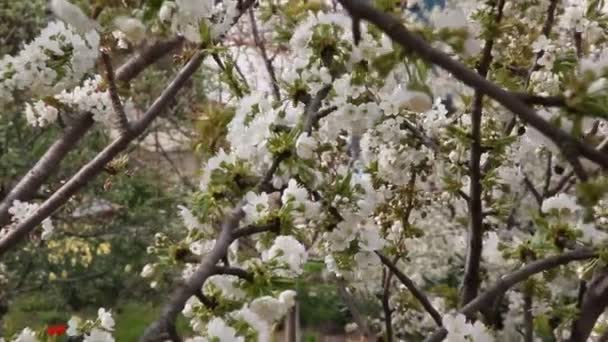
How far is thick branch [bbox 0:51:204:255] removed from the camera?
144 cm

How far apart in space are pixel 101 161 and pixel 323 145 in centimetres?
41

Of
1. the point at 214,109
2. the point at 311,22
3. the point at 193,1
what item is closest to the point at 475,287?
the point at 311,22

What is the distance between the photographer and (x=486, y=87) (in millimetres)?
590

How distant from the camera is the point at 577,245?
61.1 inches

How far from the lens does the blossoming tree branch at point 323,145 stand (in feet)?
3.09

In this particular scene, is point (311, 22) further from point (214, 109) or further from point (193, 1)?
point (193, 1)

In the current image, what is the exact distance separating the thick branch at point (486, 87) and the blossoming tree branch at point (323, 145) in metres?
0.03

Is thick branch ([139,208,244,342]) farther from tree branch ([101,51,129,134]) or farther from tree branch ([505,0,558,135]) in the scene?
tree branch ([505,0,558,135])

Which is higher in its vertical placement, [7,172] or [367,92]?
[7,172]

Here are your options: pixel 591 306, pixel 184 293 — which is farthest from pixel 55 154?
pixel 591 306

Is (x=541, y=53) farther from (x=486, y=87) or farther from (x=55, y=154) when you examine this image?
(x=486, y=87)

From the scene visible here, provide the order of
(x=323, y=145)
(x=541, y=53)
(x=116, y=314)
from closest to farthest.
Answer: (x=323, y=145) → (x=541, y=53) → (x=116, y=314)

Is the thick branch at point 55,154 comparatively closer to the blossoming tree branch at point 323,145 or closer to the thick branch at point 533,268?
the blossoming tree branch at point 323,145

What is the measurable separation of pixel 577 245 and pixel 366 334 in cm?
99
